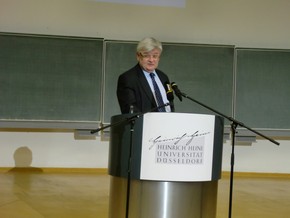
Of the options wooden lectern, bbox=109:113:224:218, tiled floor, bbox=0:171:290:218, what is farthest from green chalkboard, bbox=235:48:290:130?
wooden lectern, bbox=109:113:224:218

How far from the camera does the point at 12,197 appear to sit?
3.77 m

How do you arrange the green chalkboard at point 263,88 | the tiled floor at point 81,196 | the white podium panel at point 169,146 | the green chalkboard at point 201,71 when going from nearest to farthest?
the white podium panel at point 169,146
the tiled floor at point 81,196
the green chalkboard at point 201,71
the green chalkboard at point 263,88

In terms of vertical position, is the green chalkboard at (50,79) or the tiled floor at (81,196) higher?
the green chalkboard at (50,79)

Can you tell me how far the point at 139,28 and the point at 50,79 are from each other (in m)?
1.44

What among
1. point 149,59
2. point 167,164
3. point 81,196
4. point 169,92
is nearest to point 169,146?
point 167,164

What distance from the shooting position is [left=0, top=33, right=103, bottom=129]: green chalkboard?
5367 mm

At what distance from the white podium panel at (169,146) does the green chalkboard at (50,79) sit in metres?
3.64

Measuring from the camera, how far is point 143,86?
2.31 meters

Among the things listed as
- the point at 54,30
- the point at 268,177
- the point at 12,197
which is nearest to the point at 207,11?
the point at 54,30

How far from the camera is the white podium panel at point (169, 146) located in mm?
1948

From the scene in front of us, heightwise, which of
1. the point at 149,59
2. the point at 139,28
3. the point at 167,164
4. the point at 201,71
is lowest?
the point at 167,164

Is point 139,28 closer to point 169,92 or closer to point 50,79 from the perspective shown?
point 50,79

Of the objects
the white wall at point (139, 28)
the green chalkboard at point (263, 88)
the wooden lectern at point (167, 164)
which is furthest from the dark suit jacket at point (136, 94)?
the green chalkboard at point (263, 88)

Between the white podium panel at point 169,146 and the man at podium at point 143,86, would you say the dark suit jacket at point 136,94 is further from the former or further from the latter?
the white podium panel at point 169,146
